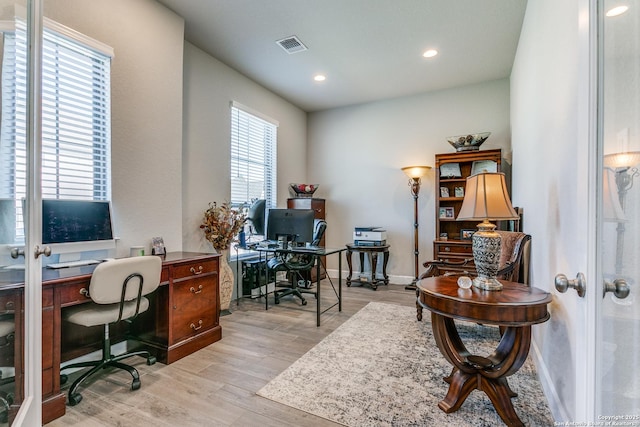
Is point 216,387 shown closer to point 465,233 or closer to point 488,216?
point 488,216

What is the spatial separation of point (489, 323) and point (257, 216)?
9.79 ft

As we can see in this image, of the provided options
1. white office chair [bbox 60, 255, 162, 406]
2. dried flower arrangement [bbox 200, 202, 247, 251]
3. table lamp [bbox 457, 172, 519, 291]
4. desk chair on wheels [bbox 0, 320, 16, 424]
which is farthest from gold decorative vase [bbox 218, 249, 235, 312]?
table lamp [bbox 457, 172, 519, 291]

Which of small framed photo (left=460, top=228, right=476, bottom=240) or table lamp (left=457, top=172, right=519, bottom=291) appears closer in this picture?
table lamp (left=457, top=172, right=519, bottom=291)

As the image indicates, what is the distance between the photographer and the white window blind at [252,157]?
13.6 ft

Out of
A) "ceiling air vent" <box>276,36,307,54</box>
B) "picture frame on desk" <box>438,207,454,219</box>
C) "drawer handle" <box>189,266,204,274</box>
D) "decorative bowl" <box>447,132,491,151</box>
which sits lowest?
"drawer handle" <box>189,266,204,274</box>

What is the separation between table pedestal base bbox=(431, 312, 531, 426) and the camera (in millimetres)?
1629

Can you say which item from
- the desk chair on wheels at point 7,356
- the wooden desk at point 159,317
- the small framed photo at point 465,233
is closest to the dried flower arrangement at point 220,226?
the wooden desk at point 159,317

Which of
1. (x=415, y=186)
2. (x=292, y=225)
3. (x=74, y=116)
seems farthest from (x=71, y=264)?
(x=415, y=186)

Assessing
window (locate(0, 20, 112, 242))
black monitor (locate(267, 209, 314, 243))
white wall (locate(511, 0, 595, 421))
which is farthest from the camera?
black monitor (locate(267, 209, 314, 243))

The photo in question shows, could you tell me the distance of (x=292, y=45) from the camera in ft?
11.4

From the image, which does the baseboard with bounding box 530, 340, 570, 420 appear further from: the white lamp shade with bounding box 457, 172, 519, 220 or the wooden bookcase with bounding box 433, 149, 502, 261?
the wooden bookcase with bounding box 433, 149, 502, 261

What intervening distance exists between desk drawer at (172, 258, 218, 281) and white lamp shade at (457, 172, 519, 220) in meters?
2.21

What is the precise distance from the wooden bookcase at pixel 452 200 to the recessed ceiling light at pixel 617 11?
349 cm

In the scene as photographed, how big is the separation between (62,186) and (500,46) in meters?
4.56
